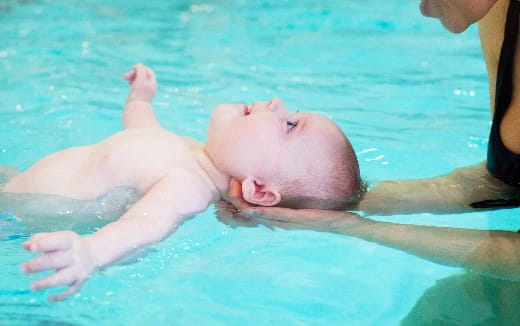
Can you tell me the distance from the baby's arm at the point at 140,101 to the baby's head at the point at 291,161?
606 millimetres

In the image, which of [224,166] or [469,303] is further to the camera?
[224,166]

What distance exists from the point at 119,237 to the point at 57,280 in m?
0.26

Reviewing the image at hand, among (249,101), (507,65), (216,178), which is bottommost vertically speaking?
(249,101)

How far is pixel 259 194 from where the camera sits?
2.27 meters

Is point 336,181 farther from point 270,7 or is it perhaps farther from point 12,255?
point 270,7

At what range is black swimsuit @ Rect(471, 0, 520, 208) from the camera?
2268 mm

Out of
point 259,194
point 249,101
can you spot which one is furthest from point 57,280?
point 249,101

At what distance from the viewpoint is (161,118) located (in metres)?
3.73

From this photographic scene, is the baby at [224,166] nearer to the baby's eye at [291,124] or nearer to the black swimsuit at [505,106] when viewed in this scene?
the baby's eye at [291,124]

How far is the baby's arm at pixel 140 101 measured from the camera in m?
2.82

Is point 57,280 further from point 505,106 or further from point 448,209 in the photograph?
point 505,106

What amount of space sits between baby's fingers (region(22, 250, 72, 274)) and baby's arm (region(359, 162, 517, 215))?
3.57ft

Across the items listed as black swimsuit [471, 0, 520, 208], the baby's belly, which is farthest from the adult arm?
the baby's belly

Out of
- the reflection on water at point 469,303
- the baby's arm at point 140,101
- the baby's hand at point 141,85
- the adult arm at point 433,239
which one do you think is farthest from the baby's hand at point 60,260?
the baby's hand at point 141,85
